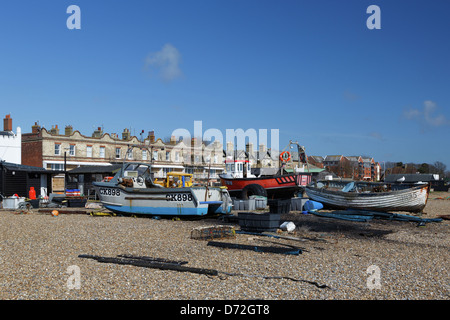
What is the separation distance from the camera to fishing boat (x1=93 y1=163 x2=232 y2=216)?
61.8 ft

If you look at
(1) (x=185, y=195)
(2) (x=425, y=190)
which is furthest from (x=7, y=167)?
(2) (x=425, y=190)

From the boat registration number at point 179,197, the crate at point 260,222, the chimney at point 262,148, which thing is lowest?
the crate at point 260,222

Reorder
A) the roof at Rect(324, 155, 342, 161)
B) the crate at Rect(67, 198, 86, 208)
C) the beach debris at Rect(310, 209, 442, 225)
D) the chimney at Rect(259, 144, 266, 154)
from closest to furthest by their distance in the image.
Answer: the beach debris at Rect(310, 209, 442, 225) < the crate at Rect(67, 198, 86, 208) < the chimney at Rect(259, 144, 266, 154) < the roof at Rect(324, 155, 342, 161)

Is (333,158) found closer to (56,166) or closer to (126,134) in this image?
(126,134)

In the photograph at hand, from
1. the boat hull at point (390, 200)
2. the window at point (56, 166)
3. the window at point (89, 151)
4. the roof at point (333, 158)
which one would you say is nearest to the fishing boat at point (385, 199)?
the boat hull at point (390, 200)

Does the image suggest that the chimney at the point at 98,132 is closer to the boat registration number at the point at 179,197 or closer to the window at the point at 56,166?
the window at the point at 56,166

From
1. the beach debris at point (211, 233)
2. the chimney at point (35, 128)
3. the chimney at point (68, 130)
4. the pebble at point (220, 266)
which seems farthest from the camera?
the chimney at point (68, 130)

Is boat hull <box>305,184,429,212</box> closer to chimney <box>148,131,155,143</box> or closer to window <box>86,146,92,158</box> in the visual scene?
window <box>86,146,92,158</box>

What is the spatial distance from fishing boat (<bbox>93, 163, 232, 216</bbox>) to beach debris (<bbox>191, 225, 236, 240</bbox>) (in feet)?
16.6

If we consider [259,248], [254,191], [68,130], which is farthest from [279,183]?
[68,130]

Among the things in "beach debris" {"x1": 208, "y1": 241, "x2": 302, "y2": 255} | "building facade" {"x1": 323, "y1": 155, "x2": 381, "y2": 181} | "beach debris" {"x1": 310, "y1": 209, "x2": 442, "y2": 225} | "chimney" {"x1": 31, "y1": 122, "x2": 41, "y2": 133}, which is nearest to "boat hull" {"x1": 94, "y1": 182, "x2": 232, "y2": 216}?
"beach debris" {"x1": 310, "y1": 209, "x2": 442, "y2": 225}

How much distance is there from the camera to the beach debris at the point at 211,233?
44.0ft

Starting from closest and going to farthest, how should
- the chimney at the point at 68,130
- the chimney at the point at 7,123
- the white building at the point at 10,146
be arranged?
the white building at the point at 10,146, the chimney at the point at 7,123, the chimney at the point at 68,130
